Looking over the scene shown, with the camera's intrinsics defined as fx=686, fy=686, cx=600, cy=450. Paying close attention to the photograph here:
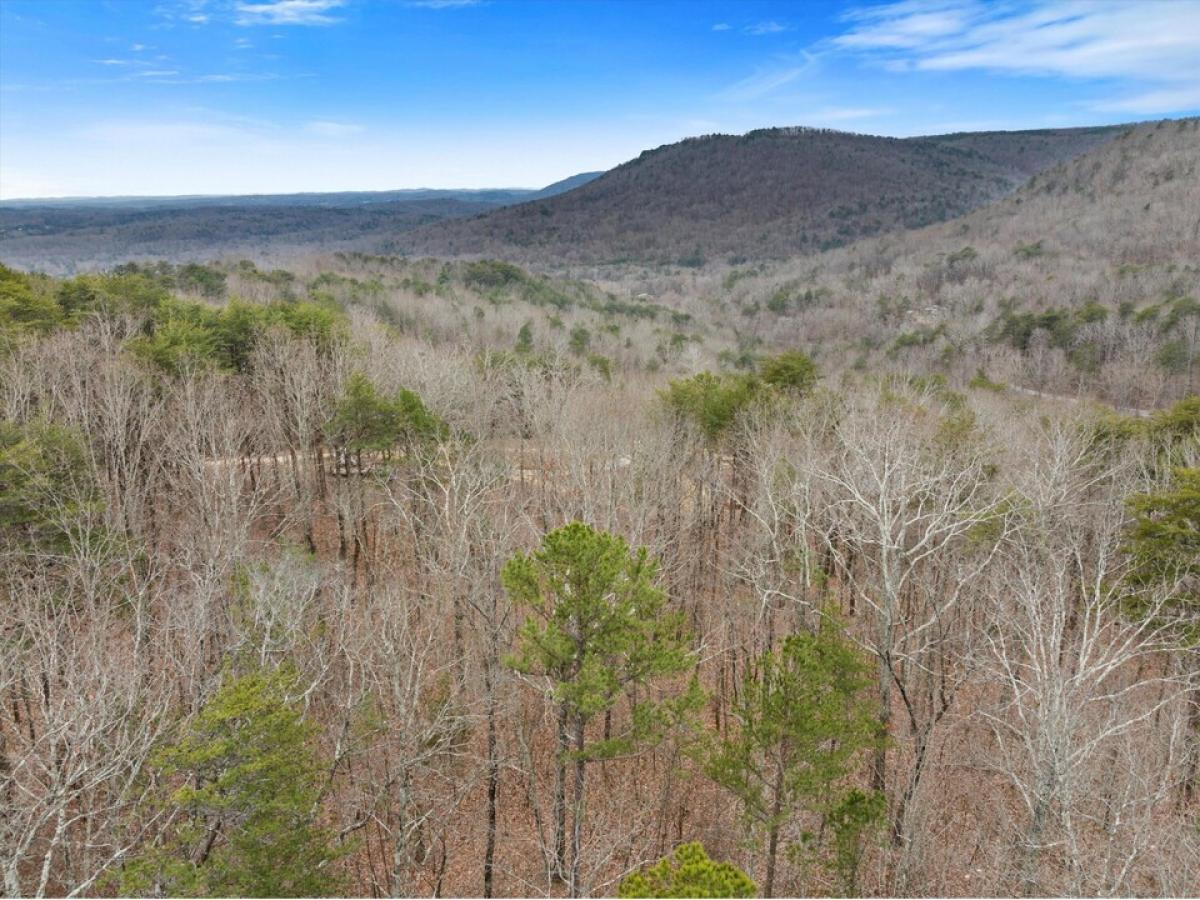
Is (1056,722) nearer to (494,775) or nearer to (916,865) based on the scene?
(916,865)

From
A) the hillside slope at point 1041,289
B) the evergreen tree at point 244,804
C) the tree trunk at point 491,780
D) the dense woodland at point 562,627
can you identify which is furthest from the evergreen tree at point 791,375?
the hillside slope at point 1041,289

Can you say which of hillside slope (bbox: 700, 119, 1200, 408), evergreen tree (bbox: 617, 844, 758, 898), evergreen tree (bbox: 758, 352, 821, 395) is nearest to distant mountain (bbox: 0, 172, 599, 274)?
hillside slope (bbox: 700, 119, 1200, 408)

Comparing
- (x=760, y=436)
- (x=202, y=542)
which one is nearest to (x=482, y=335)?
(x=760, y=436)

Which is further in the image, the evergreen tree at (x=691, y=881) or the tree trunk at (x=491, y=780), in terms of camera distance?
the tree trunk at (x=491, y=780)

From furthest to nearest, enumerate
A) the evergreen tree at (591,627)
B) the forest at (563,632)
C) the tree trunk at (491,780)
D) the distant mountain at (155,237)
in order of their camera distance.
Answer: the distant mountain at (155,237)
the tree trunk at (491,780)
the evergreen tree at (591,627)
the forest at (563,632)

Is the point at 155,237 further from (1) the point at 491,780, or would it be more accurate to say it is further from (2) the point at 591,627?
(2) the point at 591,627

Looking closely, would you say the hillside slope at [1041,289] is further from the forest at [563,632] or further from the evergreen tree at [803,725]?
the evergreen tree at [803,725]
